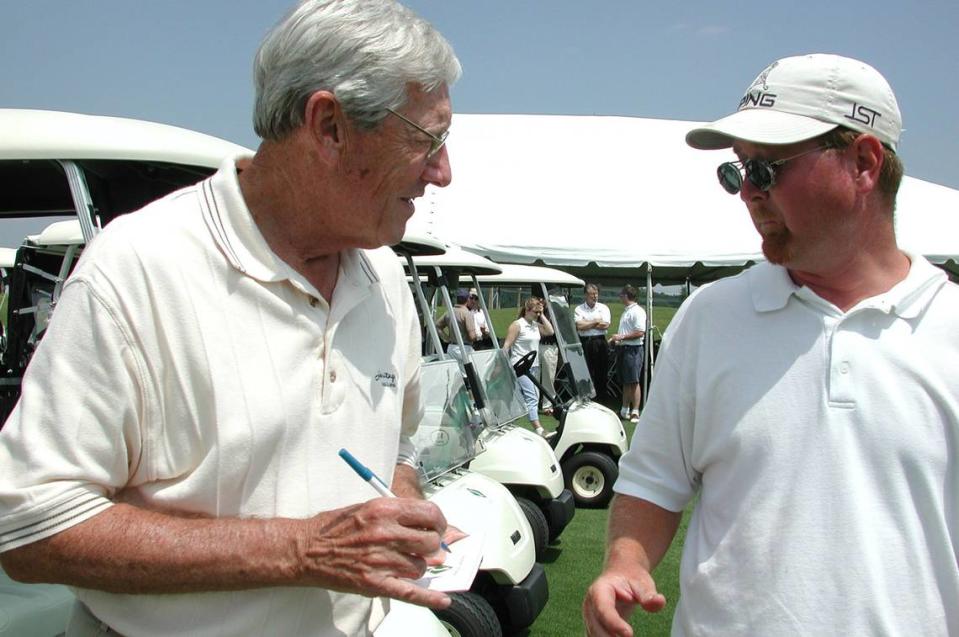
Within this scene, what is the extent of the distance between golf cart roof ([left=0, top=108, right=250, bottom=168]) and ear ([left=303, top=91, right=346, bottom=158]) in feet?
3.64

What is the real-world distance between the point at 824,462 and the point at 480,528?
105 inches

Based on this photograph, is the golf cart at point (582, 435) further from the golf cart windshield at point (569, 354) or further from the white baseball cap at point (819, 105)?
the white baseball cap at point (819, 105)

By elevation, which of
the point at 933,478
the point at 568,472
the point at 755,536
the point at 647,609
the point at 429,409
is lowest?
the point at 568,472

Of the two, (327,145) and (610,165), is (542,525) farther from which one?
(610,165)

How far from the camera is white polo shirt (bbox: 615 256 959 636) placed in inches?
56.3

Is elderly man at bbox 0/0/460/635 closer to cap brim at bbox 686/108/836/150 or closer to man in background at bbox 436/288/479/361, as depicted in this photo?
cap brim at bbox 686/108/836/150

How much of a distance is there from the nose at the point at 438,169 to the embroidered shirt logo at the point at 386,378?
13.6 inches

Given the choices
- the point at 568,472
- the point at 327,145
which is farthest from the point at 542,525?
the point at 327,145

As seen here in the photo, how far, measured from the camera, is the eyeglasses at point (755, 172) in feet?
5.22

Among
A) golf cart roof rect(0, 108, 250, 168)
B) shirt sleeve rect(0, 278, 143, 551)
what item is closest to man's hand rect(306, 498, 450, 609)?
shirt sleeve rect(0, 278, 143, 551)

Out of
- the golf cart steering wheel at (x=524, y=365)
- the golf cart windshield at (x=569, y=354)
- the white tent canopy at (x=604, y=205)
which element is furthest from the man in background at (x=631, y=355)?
the golf cart steering wheel at (x=524, y=365)

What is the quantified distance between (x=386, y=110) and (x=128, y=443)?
645 millimetres

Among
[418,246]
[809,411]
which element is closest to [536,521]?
[418,246]

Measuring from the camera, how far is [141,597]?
1214 millimetres
